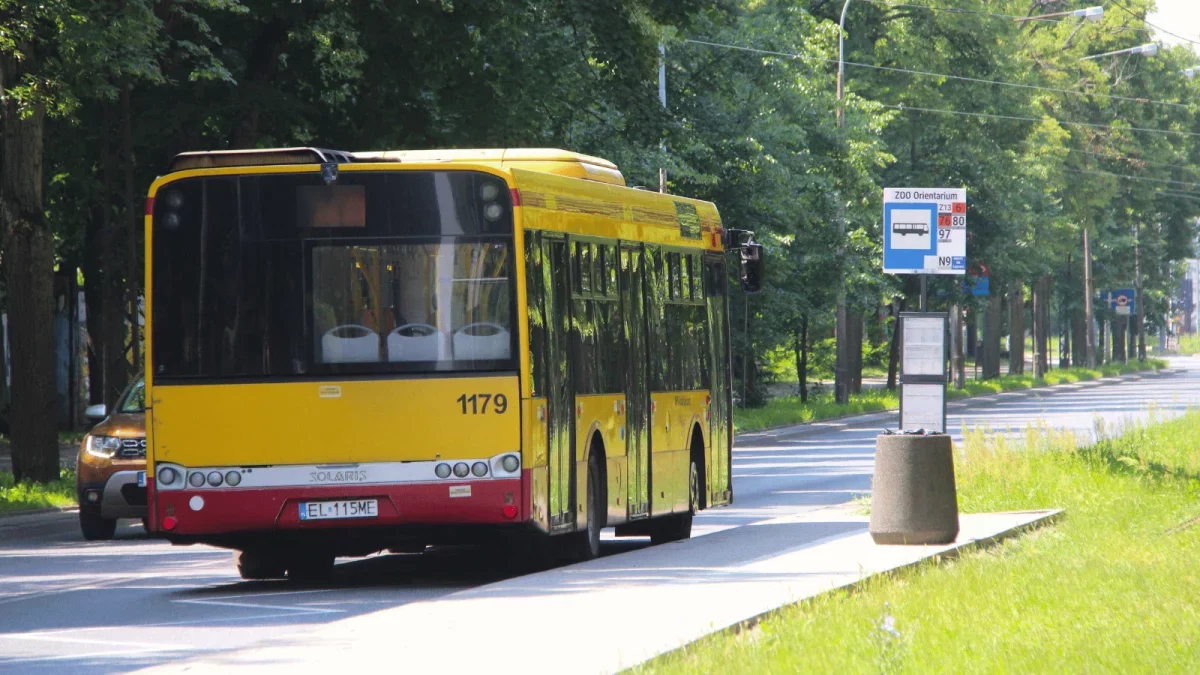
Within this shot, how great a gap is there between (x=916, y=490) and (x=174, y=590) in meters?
5.49

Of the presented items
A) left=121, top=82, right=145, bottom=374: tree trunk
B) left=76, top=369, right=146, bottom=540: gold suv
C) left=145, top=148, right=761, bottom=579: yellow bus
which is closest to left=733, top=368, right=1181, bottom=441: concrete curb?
left=121, top=82, right=145, bottom=374: tree trunk

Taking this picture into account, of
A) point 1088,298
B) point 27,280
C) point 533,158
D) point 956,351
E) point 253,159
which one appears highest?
point 533,158

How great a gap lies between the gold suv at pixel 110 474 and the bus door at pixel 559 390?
6405 mm

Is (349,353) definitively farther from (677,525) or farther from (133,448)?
(133,448)

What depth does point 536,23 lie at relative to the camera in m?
29.0

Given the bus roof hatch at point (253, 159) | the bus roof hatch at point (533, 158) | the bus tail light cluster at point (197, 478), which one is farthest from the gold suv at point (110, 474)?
the bus roof hatch at point (253, 159)

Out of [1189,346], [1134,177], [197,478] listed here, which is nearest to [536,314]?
[197,478]

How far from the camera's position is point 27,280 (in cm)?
2383

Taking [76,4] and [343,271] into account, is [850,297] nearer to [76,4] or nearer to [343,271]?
[76,4]

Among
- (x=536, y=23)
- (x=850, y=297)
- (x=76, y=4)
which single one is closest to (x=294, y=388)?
(x=76, y=4)

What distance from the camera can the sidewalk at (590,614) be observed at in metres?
9.23

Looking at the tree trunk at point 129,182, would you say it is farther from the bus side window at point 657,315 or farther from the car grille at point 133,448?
the bus side window at point 657,315

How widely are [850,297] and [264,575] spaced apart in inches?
1343

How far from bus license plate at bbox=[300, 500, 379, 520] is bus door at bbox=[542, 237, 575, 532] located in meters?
1.35
